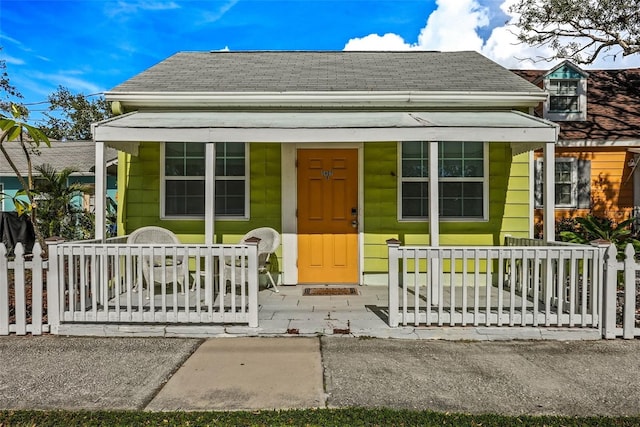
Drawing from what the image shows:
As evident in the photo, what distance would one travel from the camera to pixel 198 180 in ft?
22.8

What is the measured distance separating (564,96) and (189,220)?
11.0 meters

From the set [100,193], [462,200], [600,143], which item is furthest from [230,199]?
[600,143]

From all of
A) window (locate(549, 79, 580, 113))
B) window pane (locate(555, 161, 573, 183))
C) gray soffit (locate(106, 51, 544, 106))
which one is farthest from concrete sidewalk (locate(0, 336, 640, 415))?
window (locate(549, 79, 580, 113))

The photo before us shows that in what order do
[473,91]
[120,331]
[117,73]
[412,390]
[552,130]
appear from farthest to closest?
1. [117,73]
2. [473,91]
3. [552,130]
4. [120,331]
5. [412,390]

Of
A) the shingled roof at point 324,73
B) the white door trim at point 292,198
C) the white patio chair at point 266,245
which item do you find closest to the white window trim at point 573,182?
the shingled roof at point 324,73

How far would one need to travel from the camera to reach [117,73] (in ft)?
79.6

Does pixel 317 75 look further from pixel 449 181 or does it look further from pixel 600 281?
pixel 600 281

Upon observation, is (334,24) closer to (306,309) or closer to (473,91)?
(473,91)

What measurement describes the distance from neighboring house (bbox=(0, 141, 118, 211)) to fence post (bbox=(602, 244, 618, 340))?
A: 12466 millimetres

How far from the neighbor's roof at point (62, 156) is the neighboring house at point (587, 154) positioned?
14719 mm

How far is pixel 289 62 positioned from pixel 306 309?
17.5ft

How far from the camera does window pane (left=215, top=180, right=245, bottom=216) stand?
6.96 meters

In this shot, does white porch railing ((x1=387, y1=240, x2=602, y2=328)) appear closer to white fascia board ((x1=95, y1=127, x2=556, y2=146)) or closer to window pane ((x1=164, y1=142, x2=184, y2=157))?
white fascia board ((x1=95, y1=127, x2=556, y2=146))

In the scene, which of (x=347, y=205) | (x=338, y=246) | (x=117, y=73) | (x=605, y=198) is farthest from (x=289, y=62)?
(x=117, y=73)
